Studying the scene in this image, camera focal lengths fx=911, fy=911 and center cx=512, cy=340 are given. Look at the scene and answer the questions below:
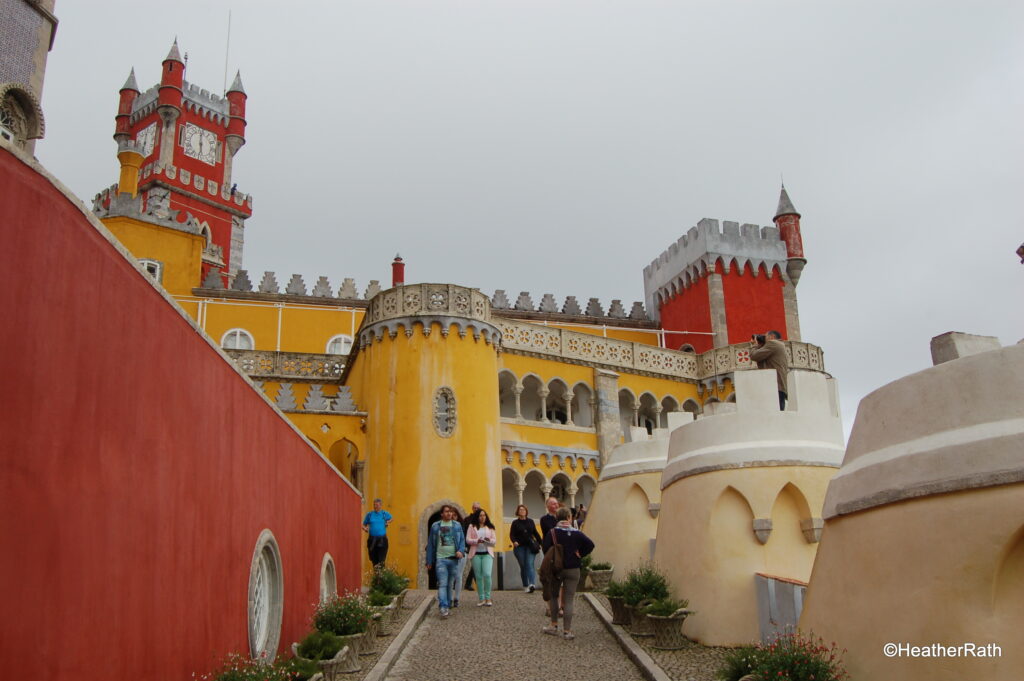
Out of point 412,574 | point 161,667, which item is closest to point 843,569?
point 161,667

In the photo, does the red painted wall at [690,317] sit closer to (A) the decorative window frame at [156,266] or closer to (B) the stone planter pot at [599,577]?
(A) the decorative window frame at [156,266]

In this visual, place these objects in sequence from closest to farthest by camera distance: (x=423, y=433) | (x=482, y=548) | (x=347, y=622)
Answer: (x=347, y=622)
(x=482, y=548)
(x=423, y=433)

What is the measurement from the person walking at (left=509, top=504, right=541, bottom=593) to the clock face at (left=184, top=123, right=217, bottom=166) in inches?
1702

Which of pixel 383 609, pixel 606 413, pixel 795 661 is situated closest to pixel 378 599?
pixel 383 609

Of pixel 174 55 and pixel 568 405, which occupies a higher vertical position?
pixel 174 55

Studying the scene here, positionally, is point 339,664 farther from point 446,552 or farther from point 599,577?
point 599,577

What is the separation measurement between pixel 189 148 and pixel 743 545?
1950 inches

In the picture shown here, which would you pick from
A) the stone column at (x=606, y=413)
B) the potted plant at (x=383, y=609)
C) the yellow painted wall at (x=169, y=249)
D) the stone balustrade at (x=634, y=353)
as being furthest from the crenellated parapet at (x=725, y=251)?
the potted plant at (x=383, y=609)

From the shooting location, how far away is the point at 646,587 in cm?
1154

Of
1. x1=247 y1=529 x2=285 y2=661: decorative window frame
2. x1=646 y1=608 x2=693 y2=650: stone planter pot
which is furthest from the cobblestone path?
x1=247 y1=529 x2=285 y2=661: decorative window frame

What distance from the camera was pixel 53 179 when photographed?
16.7ft

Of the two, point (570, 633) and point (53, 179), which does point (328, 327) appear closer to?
point (570, 633)

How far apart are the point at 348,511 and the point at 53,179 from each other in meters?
11.5

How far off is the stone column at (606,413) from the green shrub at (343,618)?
19.1m
